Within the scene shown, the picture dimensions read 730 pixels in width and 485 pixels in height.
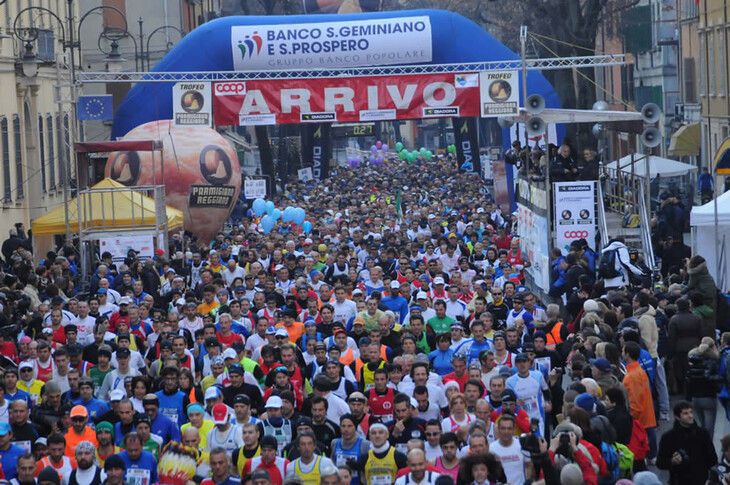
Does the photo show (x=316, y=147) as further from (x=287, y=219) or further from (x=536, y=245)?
(x=536, y=245)

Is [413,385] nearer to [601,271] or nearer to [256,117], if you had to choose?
[601,271]

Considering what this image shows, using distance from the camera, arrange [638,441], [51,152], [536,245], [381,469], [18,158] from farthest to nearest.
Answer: [51,152]
[18,158]
[536,245]
[638,441]
[381,469]

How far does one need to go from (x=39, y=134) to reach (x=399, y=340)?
72.1 feet

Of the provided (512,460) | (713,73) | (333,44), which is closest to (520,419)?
(512,460)

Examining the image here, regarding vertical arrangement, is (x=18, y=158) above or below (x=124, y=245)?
above

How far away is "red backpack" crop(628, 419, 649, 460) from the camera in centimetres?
1087

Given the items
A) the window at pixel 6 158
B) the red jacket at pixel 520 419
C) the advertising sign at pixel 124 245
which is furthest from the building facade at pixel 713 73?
the red jacket at pixel 520 419

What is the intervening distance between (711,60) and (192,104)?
22.7m

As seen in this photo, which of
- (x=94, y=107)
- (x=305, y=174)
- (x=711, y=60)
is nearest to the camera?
(x=94, y=107)

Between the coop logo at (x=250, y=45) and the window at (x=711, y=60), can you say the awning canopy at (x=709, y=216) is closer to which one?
the coop logo at (x=250, y=45)

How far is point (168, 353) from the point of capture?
43.5 ft

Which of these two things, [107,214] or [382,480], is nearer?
[382,480]

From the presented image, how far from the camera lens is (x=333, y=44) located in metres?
29.1

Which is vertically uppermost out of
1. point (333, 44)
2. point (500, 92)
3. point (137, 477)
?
point (333, 44)
